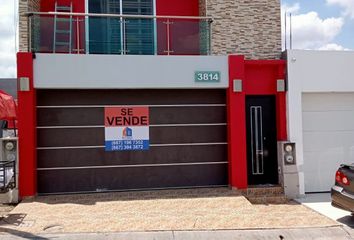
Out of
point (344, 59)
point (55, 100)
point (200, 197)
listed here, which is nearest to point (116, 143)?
point (55, 100)

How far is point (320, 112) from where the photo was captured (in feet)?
37.3

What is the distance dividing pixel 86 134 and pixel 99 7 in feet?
13.3

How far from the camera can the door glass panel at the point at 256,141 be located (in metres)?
11.2

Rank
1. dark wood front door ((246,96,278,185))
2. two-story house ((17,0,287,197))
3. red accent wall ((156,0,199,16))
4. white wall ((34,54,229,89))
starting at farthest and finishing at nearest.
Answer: red accent wall ((156,0,199,16)) < dark wood front door ((246,96,278,185)) < two-story house ((17,0,287,197)) < white wall ((34,54,229,89))

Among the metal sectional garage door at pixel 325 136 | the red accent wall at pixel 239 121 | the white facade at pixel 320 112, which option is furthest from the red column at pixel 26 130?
Answer: the metal sectional garage door at pixel 325 136

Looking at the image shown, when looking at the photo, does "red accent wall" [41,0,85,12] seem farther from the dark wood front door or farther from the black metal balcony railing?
the dark wood front door

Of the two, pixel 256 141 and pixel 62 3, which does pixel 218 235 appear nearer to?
pixel 256 141

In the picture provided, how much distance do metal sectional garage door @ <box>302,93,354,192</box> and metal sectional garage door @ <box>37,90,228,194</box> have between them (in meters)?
→ 2.25

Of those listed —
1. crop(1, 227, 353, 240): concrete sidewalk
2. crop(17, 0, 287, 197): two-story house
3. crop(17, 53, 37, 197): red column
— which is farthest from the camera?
crop(17, 0, 287, 197): two-story house

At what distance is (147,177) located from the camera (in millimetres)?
10750

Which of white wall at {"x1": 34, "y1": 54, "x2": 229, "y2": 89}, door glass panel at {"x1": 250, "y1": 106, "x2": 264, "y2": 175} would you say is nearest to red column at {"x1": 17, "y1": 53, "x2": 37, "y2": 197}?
white wall at {"x1": 34, "y1": 54, "x2": 229, "y2": 89}

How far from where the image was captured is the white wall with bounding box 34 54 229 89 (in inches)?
393

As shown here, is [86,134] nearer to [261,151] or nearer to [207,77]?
[207,77]

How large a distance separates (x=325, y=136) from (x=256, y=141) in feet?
6.22
